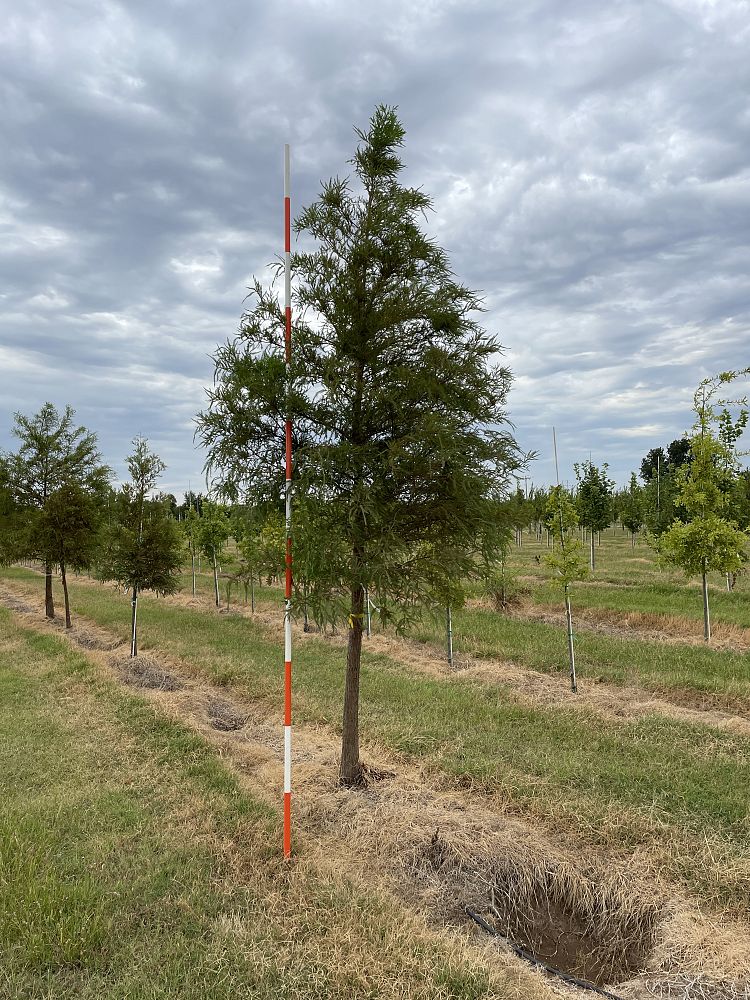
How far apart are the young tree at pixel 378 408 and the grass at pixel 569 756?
9.64 feet

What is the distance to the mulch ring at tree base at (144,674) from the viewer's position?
539 inches

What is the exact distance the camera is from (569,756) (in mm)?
8969

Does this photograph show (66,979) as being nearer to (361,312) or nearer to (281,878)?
(281,878)

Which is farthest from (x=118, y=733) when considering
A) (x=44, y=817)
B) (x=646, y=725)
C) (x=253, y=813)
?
(x=646, y=725)

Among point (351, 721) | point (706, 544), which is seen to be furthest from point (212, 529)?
point (351, 721)

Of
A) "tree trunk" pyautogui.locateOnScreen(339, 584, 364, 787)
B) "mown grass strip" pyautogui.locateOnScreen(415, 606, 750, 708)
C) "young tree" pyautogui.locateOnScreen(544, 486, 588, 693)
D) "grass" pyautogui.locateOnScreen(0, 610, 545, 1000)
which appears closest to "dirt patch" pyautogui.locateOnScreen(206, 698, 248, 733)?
"grass" pyautogui.locateOnScreen(0, 610, 545, 1000)

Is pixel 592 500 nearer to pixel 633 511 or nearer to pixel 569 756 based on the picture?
pixel 633 511

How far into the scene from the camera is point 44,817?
22.8 feet

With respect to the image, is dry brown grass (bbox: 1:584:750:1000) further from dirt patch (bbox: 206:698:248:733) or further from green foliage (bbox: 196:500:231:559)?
green foliage (bbox: 196:500:231:559)

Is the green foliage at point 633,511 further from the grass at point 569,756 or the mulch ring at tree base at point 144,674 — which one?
the mulch ring at tree base at point 144,674

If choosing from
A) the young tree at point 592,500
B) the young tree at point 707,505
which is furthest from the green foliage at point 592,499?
the young tree at point 707,505

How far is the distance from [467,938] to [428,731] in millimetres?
5001

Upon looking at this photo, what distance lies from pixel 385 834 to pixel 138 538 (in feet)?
44.9

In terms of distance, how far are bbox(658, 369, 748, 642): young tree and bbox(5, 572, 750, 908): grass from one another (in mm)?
7583
